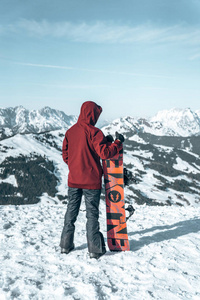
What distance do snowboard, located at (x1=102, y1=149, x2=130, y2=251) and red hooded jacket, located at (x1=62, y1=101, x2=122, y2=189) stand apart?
0.52m

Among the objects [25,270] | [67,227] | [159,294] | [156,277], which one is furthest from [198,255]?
[25,270]

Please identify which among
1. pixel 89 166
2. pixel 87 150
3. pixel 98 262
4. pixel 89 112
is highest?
pixel 89 112

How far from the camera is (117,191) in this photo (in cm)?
614

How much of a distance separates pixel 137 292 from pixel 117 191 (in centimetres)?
246

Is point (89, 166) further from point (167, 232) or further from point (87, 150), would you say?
point (167, 232)

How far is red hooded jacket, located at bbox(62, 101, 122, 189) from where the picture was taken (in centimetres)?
543

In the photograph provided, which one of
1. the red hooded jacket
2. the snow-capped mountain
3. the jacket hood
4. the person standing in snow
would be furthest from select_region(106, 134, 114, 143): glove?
the snow-capped mountain

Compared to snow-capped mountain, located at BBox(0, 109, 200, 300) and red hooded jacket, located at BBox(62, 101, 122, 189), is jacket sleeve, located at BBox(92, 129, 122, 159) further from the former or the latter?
snow-capped mountain, located at BBox(0, 109, 200, 300)

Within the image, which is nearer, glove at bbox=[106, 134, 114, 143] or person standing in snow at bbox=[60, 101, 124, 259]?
person standing in snow at bbox=[60, 101, 124, 259]

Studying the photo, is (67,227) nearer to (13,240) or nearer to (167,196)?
(13,240)

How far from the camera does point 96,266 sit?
203 inches

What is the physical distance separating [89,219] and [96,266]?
41.2 inches

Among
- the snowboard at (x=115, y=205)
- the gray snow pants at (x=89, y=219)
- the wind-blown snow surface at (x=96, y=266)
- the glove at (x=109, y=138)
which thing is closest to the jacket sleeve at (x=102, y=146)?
the glove at (x=109, y=138)

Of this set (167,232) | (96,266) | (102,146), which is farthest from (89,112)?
(167,232)
